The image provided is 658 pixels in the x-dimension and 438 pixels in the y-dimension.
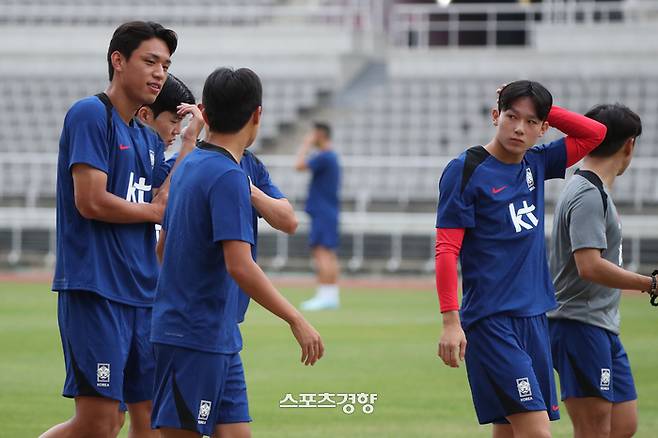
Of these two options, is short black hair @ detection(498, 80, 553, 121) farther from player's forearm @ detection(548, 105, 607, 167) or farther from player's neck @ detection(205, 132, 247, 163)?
player's neck @ detection(205, 132, 247, 163)

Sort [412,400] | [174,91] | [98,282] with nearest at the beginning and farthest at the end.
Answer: [98,282] → [174,91] → [412,400]

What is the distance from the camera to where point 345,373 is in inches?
448

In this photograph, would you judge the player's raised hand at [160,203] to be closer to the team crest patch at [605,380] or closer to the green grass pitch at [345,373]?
the team crest patch at [605,380]

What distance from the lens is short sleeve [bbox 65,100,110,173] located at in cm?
575

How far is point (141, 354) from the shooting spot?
604 centimetres

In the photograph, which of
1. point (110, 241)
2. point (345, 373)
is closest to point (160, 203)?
point (110, 241)

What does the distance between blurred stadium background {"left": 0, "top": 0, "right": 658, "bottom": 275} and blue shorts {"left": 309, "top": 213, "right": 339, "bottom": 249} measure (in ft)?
16.5

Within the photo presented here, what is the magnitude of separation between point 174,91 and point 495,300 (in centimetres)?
201

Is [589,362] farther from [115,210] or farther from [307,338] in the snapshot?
[115,210]

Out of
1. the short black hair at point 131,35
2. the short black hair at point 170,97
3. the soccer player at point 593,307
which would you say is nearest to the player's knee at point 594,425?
the soccer player at point 593,307

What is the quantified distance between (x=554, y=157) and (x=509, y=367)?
1.18 m

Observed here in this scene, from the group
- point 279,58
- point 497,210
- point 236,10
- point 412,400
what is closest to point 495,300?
point 497,210

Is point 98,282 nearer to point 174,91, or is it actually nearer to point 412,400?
point 174,91

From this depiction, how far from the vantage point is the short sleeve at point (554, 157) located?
6.34 meters
